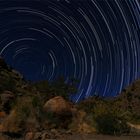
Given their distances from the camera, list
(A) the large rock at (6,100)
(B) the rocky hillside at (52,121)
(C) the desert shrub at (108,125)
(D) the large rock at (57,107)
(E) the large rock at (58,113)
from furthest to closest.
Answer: (A) the large rock at (6,100) → (D) the large rock at (57,107) → (E) the large rock at (58,113) → (C) the desert shrub at (108,125) → (B) the rocky hillside at (52,121)

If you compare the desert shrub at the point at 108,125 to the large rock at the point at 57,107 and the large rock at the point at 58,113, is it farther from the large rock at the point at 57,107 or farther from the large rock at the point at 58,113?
the large rock at the point at 57,107

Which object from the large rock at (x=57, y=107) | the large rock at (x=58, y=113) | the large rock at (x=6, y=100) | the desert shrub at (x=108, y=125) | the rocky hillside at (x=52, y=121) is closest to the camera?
the rocky hillside at (x=52, y=121)

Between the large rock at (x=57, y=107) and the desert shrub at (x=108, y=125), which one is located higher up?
the large rock at (x=57, y=107)

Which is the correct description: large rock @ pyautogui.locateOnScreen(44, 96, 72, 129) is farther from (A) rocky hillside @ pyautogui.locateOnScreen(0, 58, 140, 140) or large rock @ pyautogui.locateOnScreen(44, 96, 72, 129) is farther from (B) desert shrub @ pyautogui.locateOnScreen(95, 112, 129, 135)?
(B) desert shrub @ pyautogui.locateOnScreen(95, 112, 129, 135)

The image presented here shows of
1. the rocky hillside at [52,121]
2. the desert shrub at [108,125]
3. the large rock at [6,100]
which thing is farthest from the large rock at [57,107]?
the large rock at [6,100]

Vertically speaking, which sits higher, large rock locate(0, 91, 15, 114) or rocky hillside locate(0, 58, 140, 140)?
large rock locate(0, 91, 15, 114)

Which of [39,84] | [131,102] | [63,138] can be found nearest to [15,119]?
[63,138]

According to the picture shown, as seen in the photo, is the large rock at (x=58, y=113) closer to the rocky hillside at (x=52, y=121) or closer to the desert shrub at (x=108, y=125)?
the rocky hillside at (x=52, y=121)

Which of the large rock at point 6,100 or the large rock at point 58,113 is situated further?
the large rock at point 6,100

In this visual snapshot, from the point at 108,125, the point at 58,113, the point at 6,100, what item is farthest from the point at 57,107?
the point at 6,100

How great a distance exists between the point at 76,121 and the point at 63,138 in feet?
19.9

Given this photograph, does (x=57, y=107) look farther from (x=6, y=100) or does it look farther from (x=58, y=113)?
(x=6, y=100)

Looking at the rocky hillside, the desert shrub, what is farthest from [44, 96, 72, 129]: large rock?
the desert shrub

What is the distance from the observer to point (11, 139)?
16672 millimetres
